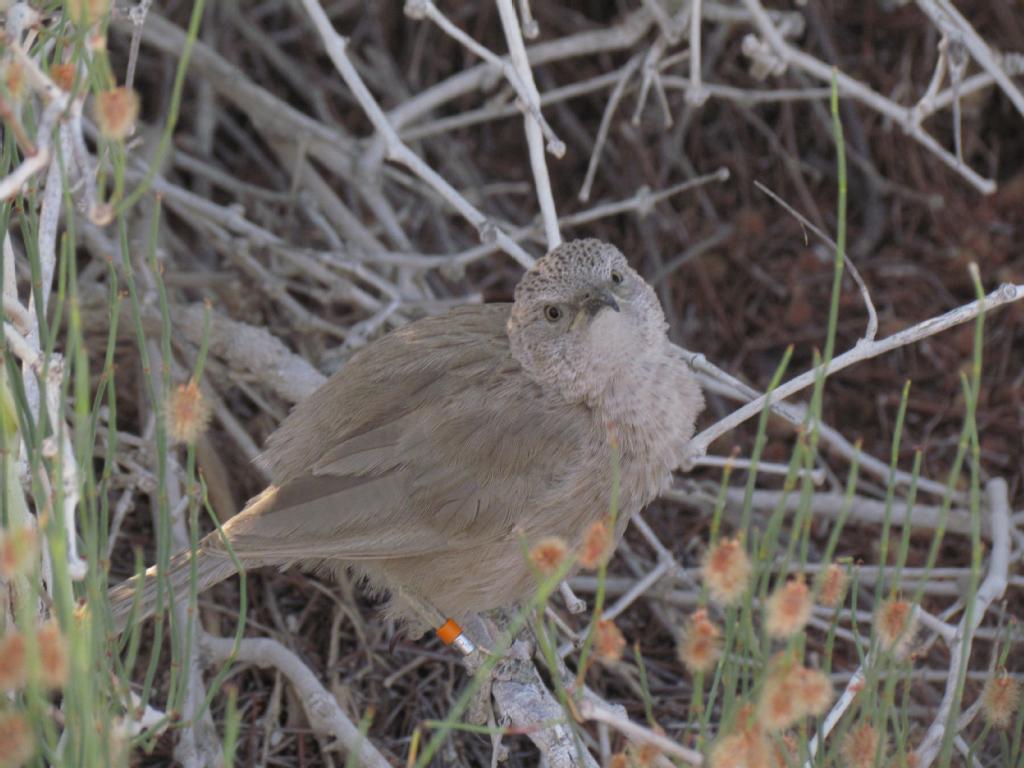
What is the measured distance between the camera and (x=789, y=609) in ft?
7.12

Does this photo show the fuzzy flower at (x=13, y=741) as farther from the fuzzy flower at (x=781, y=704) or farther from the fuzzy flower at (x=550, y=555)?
the fuzzy flower at (x=781, y=704)

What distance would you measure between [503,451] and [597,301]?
471 millimetres

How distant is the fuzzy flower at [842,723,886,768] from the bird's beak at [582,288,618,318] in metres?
1.37

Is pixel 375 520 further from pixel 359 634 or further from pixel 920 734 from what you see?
pixel 920 734

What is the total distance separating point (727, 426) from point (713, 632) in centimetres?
115

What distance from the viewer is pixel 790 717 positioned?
2160mm

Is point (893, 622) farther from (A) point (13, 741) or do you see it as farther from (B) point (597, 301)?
(A) point (13, 741)

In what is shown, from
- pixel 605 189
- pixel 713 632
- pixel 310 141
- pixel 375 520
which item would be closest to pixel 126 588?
pixel 375 520

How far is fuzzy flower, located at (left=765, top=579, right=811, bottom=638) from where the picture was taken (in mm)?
2170

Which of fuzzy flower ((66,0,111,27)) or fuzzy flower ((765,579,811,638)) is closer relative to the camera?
fuzzy flower ((765,579,811,638))

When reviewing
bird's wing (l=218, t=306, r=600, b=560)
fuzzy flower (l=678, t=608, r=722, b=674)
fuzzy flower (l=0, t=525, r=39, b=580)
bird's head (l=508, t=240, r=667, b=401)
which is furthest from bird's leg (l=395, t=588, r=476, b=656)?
fuzzy flower (l=0, t=525, r=39, b=580)

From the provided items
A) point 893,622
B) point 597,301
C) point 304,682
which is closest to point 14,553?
point 893,622

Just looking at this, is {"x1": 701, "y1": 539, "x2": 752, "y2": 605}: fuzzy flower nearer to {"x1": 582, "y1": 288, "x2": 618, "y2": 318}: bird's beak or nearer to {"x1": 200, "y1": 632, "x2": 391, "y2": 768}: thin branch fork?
{"x1": 582, "y1": 288, "x2": 618, "y2": 318}: bird's beak

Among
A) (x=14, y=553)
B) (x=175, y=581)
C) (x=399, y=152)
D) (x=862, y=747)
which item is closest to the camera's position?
(x=14, y=553)
